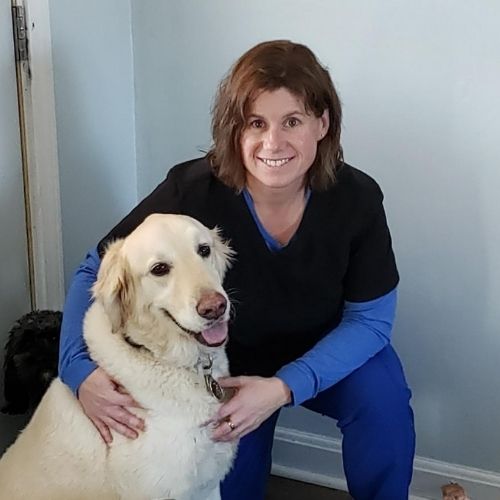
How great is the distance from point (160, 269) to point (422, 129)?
0.77m

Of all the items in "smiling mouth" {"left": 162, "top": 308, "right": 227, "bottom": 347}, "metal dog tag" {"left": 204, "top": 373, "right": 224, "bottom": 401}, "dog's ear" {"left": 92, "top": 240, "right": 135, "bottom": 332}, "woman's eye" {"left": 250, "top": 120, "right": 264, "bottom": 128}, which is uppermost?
"woman's eye" {"left": 250, "top": 120, "right": 264, "bottom": 128}

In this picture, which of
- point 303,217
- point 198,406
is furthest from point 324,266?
point 198,406

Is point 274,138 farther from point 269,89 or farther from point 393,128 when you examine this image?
point 393,128

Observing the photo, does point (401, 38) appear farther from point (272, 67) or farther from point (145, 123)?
point (145, 123)

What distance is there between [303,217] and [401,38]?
1.56 feet

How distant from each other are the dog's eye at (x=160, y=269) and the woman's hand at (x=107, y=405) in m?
0.22

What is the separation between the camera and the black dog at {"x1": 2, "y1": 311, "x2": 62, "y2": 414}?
189 centimetres

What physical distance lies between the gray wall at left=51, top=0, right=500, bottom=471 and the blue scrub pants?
28 centimetres

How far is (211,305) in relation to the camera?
1.32 meters

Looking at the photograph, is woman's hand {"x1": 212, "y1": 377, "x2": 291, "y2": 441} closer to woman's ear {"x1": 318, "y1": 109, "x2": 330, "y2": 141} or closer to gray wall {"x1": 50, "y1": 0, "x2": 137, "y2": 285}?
woman's ear {"x1": 318, "y1": 109, "x2": 330, "y2": 141}

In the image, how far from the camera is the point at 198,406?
1.46m

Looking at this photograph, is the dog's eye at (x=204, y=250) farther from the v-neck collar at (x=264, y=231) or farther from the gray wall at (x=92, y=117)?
the gray wall at (x=92, y=117)

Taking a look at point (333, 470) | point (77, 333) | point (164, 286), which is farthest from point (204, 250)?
point (333, 470)

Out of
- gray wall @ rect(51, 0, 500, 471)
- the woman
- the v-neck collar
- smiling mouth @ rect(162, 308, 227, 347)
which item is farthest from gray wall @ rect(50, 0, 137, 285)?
smiling mouth @ rect(162, 308, 227, 347)
